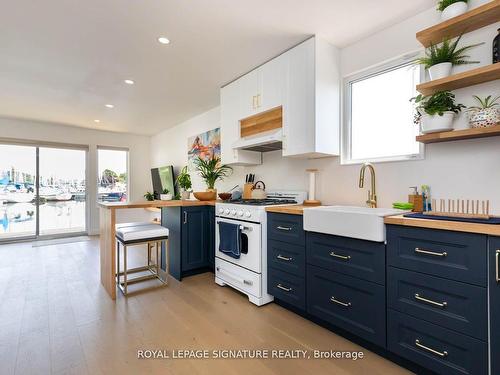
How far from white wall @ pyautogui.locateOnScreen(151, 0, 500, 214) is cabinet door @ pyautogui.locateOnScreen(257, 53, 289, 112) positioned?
591 millimetres

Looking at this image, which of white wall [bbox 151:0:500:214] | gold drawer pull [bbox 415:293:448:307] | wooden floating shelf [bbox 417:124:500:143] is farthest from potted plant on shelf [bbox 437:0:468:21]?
gold drawer pull [bbox 415:293:448:307]

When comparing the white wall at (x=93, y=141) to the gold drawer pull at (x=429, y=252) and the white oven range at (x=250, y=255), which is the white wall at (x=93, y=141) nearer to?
the white oven range at (x=250, y=255)

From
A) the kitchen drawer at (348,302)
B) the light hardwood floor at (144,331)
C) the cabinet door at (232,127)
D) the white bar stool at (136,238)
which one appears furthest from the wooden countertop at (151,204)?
the kitchen drawer at (348,302)

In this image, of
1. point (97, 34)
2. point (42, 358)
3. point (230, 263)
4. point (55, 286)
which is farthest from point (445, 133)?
point (55, 286)

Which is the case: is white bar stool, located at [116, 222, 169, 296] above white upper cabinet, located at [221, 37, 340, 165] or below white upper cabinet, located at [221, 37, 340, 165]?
below

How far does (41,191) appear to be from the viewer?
18.2ft

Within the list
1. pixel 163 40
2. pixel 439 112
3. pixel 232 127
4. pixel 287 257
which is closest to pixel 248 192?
pixel 232 127

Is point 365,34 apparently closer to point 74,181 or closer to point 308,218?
point 308,218

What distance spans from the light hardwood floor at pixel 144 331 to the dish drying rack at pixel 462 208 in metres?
1.02

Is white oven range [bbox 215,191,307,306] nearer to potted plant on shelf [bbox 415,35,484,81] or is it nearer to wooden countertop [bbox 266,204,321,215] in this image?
wooden countertop [bbox 266,204,321,215]

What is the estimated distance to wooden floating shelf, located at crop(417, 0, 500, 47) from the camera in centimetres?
159

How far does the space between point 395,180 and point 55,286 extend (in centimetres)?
370

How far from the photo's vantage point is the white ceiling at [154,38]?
196cm

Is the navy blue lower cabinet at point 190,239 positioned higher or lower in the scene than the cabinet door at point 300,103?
lower
